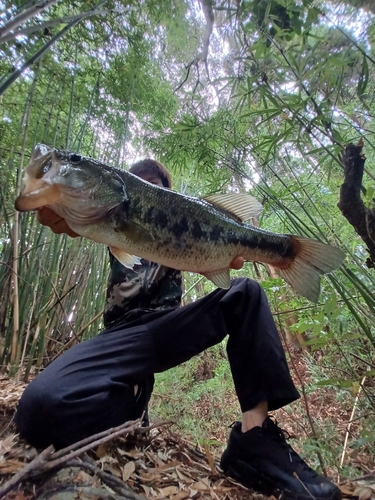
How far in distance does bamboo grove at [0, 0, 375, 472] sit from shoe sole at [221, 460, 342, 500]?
0.41 metres

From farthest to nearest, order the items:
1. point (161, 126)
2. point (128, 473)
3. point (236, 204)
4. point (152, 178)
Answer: point (161, 126) → point (152, 178) → point (236, 204) → point (128, 473)

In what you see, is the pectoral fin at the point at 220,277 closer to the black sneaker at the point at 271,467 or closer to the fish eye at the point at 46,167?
the black sneaker at the point at 271,467

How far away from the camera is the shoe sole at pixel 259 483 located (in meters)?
1.17

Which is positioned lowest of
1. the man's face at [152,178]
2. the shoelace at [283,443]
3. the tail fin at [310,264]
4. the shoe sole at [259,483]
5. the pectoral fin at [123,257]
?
the shoe sole at [259,483]

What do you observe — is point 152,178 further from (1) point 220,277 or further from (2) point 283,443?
(2) point 283,443

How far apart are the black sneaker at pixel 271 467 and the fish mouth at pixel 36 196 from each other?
1110 mm

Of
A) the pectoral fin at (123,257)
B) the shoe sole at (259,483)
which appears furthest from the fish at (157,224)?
the shoe sole at (259,483)

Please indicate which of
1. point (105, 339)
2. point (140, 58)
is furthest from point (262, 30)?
point (140, 58)

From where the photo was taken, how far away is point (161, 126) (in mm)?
3062

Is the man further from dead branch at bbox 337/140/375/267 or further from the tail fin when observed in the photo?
dead branch at bbox 337/140/375/267

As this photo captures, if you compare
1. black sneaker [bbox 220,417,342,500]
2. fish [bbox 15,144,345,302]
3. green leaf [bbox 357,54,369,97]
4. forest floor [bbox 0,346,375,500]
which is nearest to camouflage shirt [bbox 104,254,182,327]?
fish [bbox 15,144,345,302]

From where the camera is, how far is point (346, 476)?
143 cm

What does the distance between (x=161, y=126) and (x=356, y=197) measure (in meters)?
2.16

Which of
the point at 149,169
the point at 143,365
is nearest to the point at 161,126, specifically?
the point at 149,169
